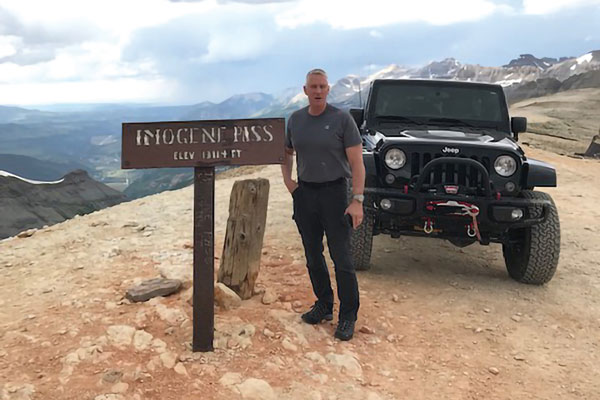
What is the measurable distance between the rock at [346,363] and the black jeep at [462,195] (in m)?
1.59

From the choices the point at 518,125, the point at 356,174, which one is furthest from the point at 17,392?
the point at 518,125

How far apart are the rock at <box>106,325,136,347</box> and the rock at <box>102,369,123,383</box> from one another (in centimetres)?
34

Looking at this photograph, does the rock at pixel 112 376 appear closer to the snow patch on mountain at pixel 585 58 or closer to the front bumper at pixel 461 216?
the front bumper at pixel 461 216

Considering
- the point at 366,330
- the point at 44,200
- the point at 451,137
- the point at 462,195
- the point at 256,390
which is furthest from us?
the point at 44,200

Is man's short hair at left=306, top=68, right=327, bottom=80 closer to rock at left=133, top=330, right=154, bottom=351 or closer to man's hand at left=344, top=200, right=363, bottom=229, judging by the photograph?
man's hand at left=344, top=200, right=363, bottom=229

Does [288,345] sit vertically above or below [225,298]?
below

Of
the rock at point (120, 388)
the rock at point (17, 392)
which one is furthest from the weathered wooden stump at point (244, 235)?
the rock at point (17, 392)

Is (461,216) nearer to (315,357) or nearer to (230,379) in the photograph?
(315,357)

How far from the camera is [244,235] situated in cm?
424

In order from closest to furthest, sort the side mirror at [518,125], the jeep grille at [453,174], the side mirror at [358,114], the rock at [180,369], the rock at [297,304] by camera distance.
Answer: the rock at [180,369], the rock at [297,304], the jeep grille at [453,174], the side mirror at [518,125], the side mirror at [358,114]

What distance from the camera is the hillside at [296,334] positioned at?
3201 millimetres

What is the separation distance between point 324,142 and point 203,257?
1.14 metres

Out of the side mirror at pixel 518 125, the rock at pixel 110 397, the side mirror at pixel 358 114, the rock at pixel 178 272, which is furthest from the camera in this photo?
the side mirror at pixel 358 114

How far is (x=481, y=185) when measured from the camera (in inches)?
183
